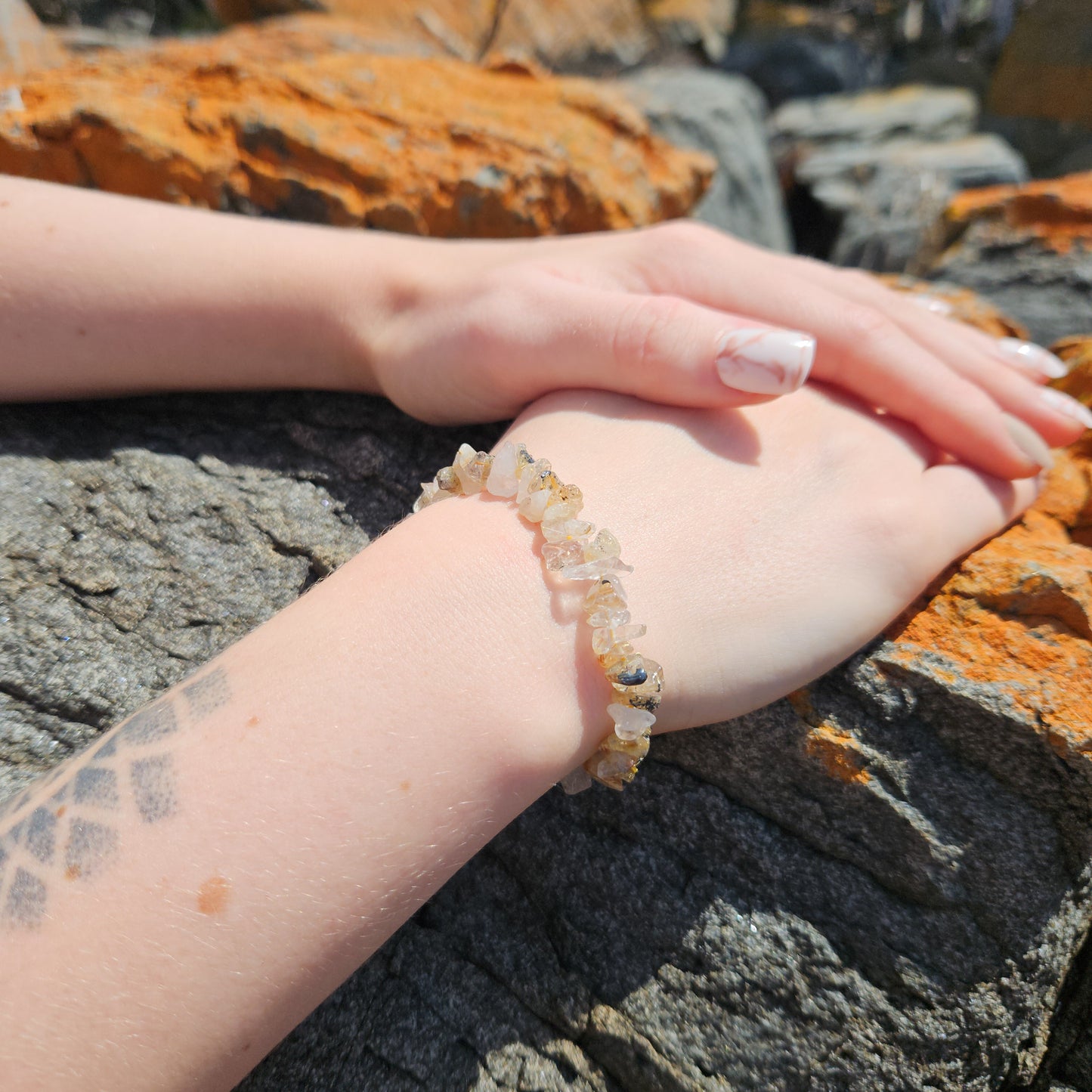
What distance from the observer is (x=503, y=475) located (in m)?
0.98

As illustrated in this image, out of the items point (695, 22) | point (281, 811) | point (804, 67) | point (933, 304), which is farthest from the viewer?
point (695, 22)

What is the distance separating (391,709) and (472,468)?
34 centimetres

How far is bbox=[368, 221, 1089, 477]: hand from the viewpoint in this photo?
1062 millimetres

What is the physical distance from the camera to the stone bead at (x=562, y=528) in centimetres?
93

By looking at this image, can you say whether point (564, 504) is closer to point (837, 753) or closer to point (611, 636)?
point (611, 636)

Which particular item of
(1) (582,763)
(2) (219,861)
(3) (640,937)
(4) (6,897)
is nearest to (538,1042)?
(3) (640,937)

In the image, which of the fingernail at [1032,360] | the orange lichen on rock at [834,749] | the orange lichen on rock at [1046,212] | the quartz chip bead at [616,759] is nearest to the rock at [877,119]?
the orange lichen on rock at [1046,212]

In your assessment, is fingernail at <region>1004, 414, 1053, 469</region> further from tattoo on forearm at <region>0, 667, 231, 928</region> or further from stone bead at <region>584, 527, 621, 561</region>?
tattoo on forearm at <region>0, 667, 231, 928</region>

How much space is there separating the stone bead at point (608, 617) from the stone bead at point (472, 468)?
9.3 inches

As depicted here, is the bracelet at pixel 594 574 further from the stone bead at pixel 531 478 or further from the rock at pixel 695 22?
the rock at pixel 695 22

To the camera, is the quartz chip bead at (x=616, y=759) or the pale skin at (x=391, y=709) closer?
the pale skin at (x=391, y=709)

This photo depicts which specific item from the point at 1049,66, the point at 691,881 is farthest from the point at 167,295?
the point at 1049,66

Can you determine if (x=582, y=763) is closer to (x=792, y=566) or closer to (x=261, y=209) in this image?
(x=792, y=566)

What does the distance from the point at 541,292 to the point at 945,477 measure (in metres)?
0.67
